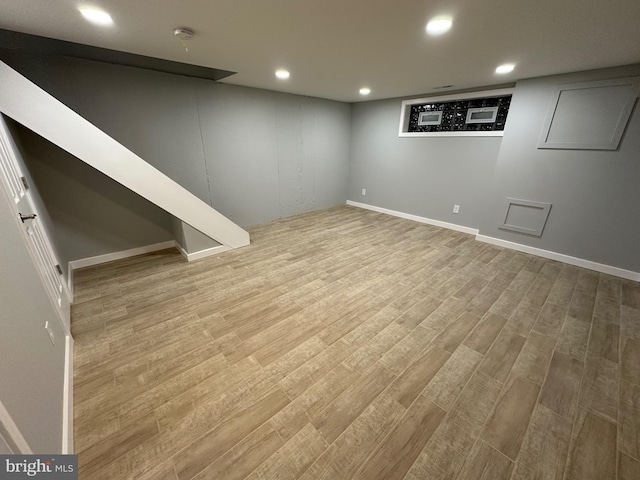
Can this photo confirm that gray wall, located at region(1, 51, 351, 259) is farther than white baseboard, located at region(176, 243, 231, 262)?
No

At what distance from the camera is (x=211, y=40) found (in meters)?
2.07

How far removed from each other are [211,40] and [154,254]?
106 inches

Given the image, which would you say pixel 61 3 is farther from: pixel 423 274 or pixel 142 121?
pixel 423 274

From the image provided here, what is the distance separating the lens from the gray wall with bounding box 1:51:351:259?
2.71 metres

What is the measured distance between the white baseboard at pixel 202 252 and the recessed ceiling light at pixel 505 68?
3.99 m

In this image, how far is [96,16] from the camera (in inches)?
65.8

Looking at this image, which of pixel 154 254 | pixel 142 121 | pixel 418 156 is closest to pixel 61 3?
pixel 142 121

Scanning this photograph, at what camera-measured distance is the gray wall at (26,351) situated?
3.07 feet

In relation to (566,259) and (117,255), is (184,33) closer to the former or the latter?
(117,255)

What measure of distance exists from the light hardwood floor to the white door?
0.26 m

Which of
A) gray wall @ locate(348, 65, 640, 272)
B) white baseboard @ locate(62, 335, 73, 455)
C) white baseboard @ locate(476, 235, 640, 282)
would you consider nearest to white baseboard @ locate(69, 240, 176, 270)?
white baseboard @ locate(62, 335, 73, 455)

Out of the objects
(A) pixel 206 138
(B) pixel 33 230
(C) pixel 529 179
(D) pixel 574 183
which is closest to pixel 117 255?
(B) pixel 33 230

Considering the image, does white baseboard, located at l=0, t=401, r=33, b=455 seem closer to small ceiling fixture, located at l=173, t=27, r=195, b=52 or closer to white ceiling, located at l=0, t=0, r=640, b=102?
white ceiling, located at l=0, t=0, r=640, b=102

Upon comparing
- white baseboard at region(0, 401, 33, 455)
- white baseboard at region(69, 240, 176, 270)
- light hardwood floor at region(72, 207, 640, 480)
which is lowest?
light hardwood floor at region(72, 207, 640, 480)
